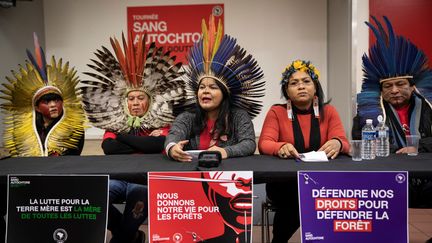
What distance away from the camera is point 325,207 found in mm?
1375

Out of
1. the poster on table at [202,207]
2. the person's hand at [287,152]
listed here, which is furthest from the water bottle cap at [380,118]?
the poster on table at [202,207]

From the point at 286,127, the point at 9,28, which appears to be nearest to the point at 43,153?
the point at 286,127

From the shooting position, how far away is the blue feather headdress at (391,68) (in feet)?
6.90

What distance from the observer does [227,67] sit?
204cm

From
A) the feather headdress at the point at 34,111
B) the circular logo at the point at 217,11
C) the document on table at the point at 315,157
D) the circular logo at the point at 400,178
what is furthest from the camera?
the circular logo at the point at 217,11

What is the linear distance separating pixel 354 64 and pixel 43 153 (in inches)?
131

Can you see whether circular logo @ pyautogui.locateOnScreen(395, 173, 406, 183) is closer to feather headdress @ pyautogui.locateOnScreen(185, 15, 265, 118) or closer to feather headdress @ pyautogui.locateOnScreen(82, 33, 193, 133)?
feather headdress @ pyautogui.locateOnScreen(185, 15, 265, 118)

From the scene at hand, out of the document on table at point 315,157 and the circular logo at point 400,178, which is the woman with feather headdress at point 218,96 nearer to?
the document on table at point 315,157

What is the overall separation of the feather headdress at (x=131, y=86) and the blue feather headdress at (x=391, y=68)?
1.07 m

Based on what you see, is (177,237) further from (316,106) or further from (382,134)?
(382,134)

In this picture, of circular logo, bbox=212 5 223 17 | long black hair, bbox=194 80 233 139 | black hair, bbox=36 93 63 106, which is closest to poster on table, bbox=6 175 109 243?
long black hair, bbox=194 80 233 139

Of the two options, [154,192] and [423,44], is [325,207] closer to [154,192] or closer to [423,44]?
[154,192]

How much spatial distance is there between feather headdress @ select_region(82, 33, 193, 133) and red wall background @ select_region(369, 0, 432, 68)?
8.96 feet

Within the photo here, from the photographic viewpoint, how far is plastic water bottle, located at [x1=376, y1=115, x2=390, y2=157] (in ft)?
6.07
